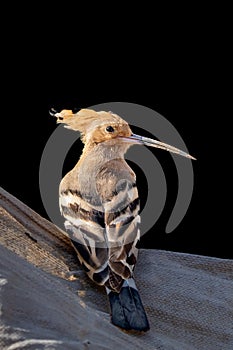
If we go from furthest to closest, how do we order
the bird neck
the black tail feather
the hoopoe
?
the bird neck, the hoopoe, the black tail feather

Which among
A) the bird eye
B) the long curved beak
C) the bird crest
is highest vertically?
the bird crest

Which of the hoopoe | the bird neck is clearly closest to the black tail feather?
the hoopoe

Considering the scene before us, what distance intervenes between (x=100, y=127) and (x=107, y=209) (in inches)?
14.3

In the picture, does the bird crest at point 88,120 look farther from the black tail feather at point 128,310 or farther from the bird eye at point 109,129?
the black tail feather at point 128,310

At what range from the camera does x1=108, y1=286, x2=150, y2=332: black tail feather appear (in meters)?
2.23

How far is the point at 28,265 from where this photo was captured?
6.43ft

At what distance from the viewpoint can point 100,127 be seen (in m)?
2.91

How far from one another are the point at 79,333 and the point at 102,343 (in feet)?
0.20

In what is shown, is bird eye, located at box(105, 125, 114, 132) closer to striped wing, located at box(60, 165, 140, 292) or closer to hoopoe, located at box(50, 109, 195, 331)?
hoopoe, located at box(50, 109, 195, 331)

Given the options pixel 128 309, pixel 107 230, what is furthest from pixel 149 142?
pixel 128 309

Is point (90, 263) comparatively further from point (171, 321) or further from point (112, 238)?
point (171, 321)

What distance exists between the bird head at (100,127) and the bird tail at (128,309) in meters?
0.65

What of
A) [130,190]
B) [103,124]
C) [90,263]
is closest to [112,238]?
[90,263]

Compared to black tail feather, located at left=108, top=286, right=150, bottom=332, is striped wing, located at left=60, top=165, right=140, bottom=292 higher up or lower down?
higher up
